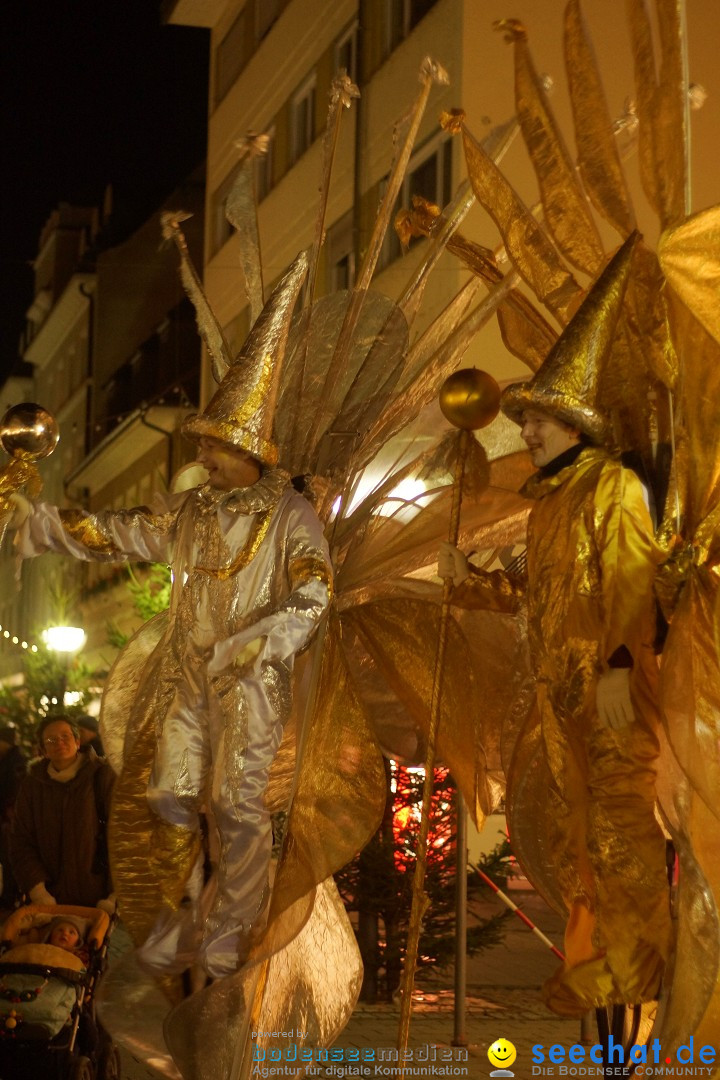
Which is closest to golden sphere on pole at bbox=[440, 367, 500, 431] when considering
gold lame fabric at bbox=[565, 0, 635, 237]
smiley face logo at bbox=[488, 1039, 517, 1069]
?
gold lame fabric at bbox=[565, 0, 635, 237]

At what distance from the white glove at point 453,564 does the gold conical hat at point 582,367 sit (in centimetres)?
67

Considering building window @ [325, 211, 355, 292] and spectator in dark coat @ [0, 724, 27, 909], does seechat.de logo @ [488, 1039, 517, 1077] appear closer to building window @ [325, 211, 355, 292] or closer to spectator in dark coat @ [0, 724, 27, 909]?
spectator in dark coat @ [0, 724, 27, 909]

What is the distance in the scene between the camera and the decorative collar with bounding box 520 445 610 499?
15.5 feet

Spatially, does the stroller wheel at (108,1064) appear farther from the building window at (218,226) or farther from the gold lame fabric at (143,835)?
the building window at (218,226)

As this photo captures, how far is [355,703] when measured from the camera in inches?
208

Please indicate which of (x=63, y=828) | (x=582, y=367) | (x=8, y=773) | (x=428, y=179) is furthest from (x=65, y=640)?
(x=582, y=367)

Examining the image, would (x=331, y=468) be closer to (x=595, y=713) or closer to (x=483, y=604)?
(x=483, y=604)

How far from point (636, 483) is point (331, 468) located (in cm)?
146

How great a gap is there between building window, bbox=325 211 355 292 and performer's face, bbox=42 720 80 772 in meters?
9.31

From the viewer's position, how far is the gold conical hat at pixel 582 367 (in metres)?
4.71

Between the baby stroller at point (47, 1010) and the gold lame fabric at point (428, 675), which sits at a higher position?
the gold lame fabric at point (428, 675)

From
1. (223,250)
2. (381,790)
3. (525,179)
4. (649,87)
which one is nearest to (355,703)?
(381,790)

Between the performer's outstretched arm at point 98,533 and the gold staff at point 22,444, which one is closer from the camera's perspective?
the gold staff at point 22,444

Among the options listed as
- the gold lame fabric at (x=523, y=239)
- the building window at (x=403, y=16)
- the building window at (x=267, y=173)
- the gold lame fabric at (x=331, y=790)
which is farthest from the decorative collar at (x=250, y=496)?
the building window at (x=267, y=173)
